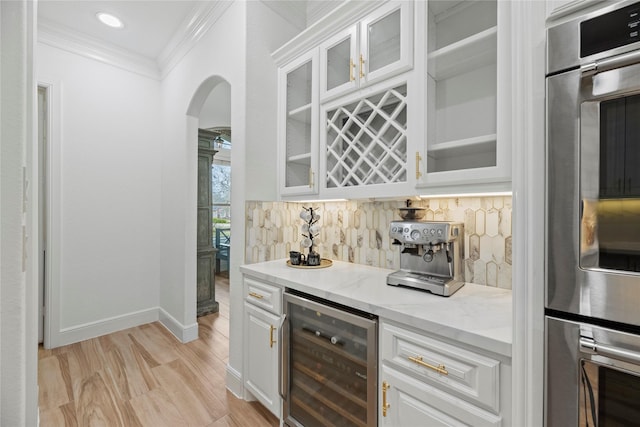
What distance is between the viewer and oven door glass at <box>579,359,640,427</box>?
0.67 meters

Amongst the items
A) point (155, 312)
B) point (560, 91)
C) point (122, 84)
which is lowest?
point (155, 312)

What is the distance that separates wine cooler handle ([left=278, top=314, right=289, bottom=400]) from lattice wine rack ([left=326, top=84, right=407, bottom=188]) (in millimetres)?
848

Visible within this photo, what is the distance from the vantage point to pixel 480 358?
0.91 metres

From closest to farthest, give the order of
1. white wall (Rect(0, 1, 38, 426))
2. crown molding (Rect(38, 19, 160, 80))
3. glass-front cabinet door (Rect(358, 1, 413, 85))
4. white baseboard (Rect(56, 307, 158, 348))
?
white wall (Rect(0, 1, 38, 426)) < glass-front cabinet door (Rect(358, 1, 413, 85)) < crown molding (Rect(38, 19, 160, 80)) < white baseboard (Rect(56, 307, 158, 348))

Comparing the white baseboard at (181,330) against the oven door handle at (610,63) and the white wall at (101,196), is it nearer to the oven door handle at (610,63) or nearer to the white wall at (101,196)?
the white wall at (101,196)

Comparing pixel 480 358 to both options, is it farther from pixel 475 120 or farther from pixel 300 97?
pixel 300 97

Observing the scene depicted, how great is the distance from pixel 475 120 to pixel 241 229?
60.3 inches

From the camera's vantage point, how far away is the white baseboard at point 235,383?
6.40 ft

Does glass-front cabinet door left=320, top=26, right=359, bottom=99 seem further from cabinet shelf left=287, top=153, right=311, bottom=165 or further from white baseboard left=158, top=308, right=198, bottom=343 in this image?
white baseboard left=158, top=308, right=198, bottom=343

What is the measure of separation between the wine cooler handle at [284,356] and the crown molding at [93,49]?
3.11 meters

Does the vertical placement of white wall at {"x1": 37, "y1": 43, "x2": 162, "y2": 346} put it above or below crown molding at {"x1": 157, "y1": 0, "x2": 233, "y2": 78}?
below

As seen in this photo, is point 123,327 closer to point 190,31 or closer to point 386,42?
point 190,31

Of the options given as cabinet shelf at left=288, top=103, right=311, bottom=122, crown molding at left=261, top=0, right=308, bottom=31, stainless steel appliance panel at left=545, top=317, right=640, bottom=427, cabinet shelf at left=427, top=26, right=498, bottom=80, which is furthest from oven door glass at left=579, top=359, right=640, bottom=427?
crown molding at left=261, top=0, right=308, bottom=31

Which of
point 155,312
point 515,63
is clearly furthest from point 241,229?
point 155,312
